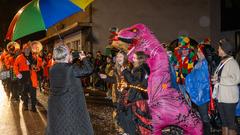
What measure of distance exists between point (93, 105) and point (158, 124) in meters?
8.34

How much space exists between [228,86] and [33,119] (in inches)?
221

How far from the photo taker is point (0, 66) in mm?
16188

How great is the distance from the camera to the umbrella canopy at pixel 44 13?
6133mm

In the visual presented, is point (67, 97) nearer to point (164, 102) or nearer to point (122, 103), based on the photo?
point (122, 103)

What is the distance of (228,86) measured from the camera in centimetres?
686

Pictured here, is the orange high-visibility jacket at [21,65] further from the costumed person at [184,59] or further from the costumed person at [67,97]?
the costumed person at [67,97]

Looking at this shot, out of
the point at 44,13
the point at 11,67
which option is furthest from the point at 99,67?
the point at 44,13

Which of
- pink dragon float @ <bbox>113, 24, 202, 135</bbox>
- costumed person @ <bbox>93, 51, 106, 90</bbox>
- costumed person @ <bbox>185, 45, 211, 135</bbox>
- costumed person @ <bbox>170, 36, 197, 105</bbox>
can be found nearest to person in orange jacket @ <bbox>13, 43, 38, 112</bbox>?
costumed person @ <bbox>170, 36, 197, 105</bbox>

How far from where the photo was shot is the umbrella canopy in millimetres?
6133

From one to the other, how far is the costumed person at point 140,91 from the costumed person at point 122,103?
0.22m

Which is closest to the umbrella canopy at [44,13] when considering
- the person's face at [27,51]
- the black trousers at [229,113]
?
the black trousers at [229,113]

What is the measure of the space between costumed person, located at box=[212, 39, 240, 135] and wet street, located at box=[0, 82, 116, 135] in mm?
2556

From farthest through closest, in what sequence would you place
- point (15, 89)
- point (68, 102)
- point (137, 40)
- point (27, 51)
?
point (15, 89), point (27, 51), point (68, 102), point (137, 40)

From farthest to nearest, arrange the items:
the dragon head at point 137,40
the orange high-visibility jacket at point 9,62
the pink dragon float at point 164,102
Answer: the orange high-visibility jacket at point 9,62, the dragon head at point 137,40, the pink dragon float at point 164,102
